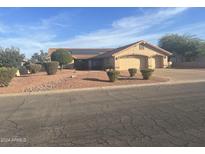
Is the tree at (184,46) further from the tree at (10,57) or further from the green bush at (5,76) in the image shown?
the green bush at (5,76)

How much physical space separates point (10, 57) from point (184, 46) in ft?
113

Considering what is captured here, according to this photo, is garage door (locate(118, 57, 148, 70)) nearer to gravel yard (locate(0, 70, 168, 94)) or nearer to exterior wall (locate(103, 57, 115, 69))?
exterior wall (locate(103, 57, 115, 69))

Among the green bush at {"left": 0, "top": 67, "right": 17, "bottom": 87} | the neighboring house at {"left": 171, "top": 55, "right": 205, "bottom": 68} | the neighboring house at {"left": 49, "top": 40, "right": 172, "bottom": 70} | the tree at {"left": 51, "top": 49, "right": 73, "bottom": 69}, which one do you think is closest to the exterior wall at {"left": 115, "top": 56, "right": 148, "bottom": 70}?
the neighboring house at {"left": 49, "top": 40, "right": 172, "bottom": 70}

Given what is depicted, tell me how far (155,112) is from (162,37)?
58.1 metres

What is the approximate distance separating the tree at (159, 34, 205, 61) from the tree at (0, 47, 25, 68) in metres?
32.7

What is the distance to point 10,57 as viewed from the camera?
39.4m

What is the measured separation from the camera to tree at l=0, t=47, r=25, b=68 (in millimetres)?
38875

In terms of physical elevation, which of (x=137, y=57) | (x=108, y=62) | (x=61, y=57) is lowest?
(x=108, y=62)

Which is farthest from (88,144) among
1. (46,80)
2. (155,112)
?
(46,80)

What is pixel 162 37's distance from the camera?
65.8 m

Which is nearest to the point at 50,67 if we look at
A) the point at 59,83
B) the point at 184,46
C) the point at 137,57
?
the point at 59,83

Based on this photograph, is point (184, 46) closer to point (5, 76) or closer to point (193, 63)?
point (193, 63)

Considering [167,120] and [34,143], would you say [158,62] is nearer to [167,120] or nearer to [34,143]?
[167,120]

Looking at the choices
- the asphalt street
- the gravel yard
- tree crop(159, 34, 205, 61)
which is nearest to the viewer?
the asphalt street
